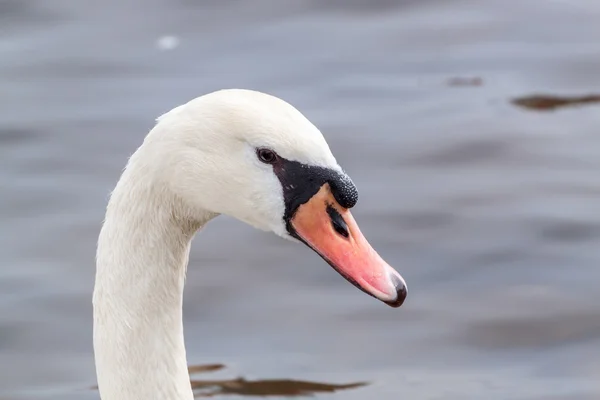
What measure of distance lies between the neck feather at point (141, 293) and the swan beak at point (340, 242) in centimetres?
28

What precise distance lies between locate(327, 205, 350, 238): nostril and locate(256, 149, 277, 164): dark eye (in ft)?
0.67

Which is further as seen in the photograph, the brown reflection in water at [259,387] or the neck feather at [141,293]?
the brown reflection in water at [259,387]

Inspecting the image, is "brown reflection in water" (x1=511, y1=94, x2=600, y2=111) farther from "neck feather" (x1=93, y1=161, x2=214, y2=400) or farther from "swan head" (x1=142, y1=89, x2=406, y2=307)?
"swan head" (x1=142, y1=89, x2=406, y2=307)

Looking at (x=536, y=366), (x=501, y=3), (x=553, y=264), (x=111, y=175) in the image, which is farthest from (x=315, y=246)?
(x=501, y=3)

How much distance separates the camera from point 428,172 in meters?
8.18

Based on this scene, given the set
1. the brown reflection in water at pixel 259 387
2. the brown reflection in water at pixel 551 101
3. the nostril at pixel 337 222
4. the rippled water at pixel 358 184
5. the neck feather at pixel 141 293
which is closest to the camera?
the nostril at pixel 337 222

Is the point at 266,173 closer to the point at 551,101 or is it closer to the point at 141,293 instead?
the point at 141,293

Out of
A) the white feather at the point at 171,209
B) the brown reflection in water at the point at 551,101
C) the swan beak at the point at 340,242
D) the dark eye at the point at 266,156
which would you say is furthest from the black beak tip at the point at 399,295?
the brown reflection in water at the point at 551,101

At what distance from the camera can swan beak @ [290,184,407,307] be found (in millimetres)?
3637

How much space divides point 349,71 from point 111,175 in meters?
1.90

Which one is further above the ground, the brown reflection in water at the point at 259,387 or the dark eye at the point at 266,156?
the brown reflection in water at the point at 259,387

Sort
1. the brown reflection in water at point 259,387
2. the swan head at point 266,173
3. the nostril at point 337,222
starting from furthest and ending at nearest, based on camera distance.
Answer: the brown reflection in water at point 259,387 < the nostril at point 337,222 < the swan head at point 266,173

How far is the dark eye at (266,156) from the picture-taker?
3562 mm

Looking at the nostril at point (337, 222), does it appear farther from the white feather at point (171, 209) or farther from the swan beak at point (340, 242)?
the white feather at point (171, 209)
